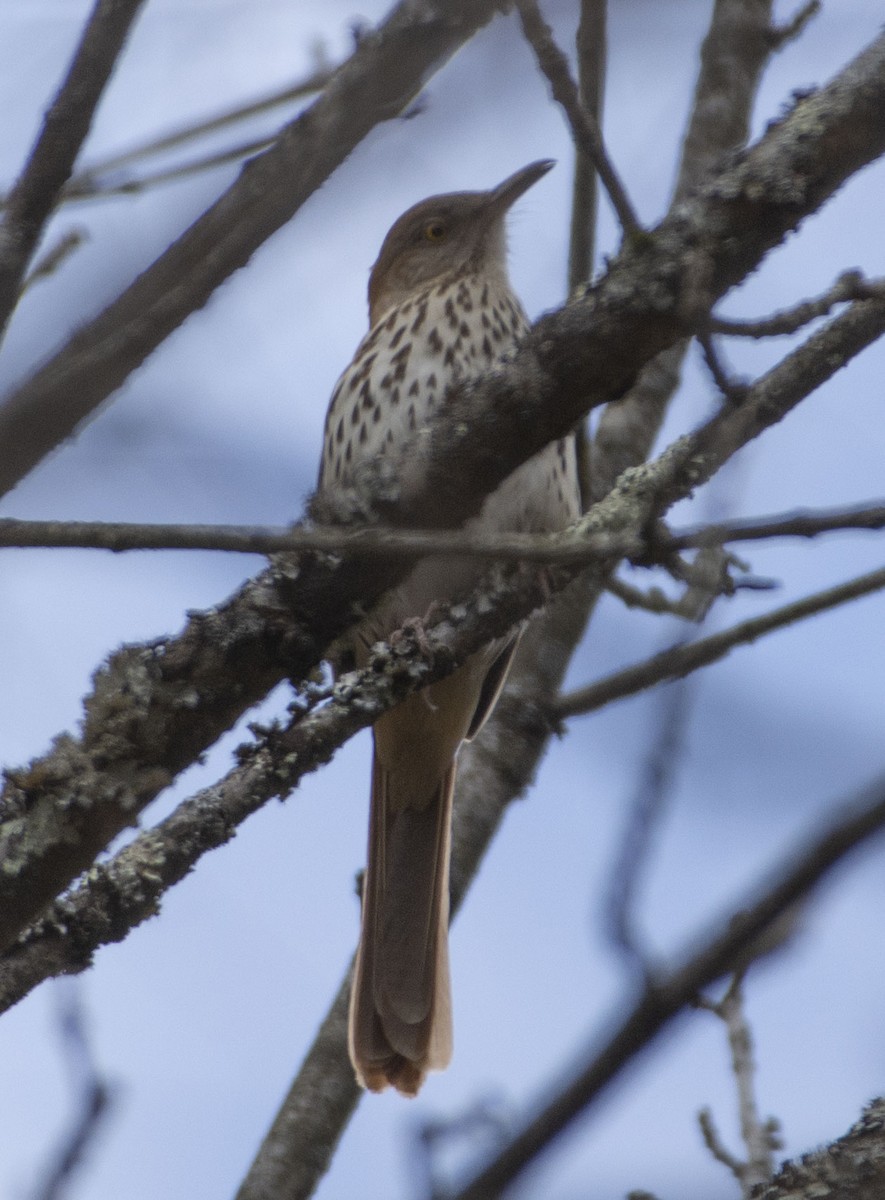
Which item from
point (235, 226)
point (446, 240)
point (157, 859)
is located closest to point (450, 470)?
point (157, 859)

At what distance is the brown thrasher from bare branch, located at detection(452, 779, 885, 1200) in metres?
2.89

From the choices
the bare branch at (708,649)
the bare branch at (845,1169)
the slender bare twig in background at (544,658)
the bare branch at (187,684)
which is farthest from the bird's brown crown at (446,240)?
the bare branch at (845,1169)

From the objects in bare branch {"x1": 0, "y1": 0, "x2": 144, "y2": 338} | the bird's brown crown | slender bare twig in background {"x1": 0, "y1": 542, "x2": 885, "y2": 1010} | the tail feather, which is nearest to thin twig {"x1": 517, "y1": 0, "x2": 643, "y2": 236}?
bare branch {"x1": 0, "y1": 0, "x2": 144, "y2": 338}

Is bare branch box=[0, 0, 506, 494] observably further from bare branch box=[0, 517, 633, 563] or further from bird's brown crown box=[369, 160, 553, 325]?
bird's brown crown box=[369, 160, 553, 325]

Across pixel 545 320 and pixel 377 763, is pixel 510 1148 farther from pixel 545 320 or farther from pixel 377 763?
pixel 377 763

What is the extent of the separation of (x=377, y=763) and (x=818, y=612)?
6.54ft

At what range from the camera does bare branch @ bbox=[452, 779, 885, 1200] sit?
3.14 feet

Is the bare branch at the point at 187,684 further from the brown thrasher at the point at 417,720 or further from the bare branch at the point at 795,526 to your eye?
the brown thrasher at the point at 417,720

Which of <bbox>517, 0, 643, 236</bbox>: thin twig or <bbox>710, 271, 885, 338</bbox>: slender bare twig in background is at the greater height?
<bbox>517, 0, 643, 236</bbox>: thin twig

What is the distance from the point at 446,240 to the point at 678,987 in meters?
4.65

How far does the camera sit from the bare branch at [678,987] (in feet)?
3.14

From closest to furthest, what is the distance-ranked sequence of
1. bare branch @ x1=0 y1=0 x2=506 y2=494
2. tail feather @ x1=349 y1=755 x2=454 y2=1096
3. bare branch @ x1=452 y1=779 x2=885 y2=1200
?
bare branch @ x1=452 y1=779 x2=885 y2=1200 → bare branch @ x1=0 y1=0 x2=506 y2=494 → tail feather @ x1=349 y1=755 x2=454 y2=1096

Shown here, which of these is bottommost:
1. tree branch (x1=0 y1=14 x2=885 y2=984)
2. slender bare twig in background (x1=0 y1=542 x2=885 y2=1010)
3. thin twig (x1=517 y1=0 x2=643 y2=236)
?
slender bare twig in background (x1=0 y1=542 x2=885 y2=1010)

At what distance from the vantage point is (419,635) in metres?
3.11
